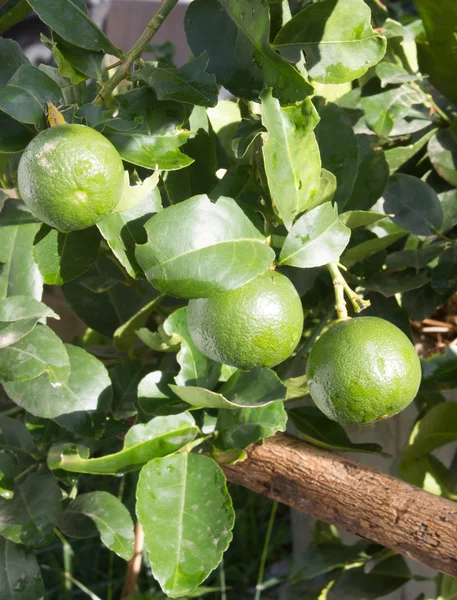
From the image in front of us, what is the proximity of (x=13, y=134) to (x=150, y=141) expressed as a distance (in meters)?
0.12

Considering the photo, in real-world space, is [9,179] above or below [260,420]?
above

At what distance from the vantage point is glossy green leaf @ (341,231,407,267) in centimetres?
73

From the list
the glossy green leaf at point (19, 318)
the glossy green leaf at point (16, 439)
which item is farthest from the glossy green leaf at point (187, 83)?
the glossy green leaf at point (16, 439)

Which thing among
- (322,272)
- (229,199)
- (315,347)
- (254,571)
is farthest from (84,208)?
(254,571)

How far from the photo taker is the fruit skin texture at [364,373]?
0.54 metres

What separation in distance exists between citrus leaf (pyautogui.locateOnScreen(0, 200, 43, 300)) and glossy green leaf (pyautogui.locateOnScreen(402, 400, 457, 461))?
Result: 52cm

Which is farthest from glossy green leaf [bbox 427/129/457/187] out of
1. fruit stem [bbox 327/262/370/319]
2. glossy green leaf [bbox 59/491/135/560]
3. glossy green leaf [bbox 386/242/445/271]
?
glossy green leaf [bbox 59/491/135/560]

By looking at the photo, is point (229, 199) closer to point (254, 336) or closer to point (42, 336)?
point (254, 336)

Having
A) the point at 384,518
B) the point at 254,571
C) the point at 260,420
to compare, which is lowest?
the point at 254,571

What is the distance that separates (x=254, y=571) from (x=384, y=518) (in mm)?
1253

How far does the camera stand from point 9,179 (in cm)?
64

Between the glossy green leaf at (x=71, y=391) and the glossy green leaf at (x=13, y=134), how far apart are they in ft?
0.82

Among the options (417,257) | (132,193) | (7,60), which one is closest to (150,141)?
(132,193)

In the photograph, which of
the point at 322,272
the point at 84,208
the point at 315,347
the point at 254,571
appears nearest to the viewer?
the point at 84,208
